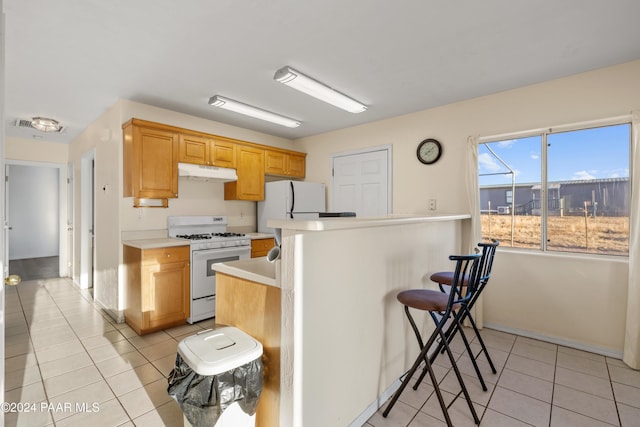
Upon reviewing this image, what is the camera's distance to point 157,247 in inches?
120

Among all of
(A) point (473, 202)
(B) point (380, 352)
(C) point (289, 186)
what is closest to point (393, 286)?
(B) point (380, 352)

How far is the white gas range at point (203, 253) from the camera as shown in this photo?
336cm

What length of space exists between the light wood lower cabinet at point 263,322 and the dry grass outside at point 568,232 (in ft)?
9.28

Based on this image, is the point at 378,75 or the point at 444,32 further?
the point at 378,75

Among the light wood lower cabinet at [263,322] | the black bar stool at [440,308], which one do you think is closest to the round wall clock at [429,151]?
the black bar stool at [440,308]

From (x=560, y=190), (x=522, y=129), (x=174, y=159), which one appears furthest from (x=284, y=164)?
(x=560, y=190)

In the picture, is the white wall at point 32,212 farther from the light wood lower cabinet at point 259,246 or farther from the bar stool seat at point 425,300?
the bar stool seat at point 425,300

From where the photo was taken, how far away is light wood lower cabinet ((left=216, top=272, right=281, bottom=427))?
1.50 m

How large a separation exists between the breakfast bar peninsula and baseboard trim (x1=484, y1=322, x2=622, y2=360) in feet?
4.93

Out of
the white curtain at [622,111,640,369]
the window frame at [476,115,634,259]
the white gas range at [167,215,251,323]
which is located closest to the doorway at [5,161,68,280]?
the white gas range at [167,215,251,323]

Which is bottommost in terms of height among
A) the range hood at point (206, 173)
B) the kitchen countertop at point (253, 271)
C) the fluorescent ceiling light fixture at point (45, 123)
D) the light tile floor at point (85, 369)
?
the light tile floor at point (85, 369)

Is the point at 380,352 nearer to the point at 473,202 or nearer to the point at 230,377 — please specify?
the point at 230,377

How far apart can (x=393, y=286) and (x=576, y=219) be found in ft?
7.10

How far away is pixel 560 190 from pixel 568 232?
42 centimetres
